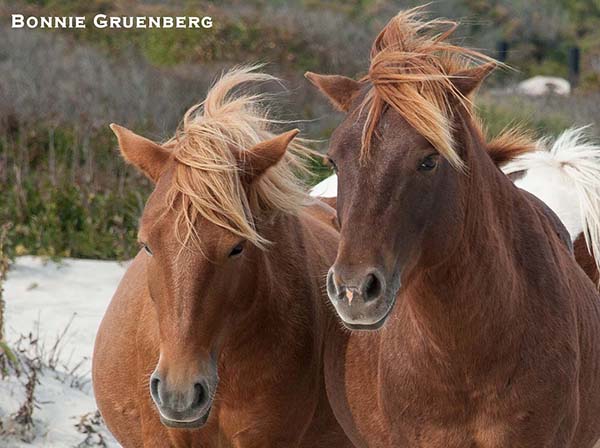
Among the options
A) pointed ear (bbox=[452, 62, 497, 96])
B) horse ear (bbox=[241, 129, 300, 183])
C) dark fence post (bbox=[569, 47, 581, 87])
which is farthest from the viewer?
dark fence post (bbox=[569, 47, 581, 87])

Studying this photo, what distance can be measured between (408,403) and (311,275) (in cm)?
78

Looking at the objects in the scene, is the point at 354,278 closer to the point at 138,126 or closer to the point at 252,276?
the point at 252,276

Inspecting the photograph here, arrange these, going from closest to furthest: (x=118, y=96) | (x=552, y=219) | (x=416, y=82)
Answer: (x=416, y=82) < (x=552, y=219) < (x=118, y=96)

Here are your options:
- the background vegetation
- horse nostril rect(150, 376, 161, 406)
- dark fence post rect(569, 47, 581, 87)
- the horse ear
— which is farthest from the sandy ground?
dark fence post rect(569, 47, 581, 87)

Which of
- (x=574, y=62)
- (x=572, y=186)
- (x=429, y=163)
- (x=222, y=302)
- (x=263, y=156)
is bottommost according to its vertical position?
(x=574, y=62)

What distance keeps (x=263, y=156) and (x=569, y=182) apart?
8.03ft

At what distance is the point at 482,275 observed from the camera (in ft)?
12.4

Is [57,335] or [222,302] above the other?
[222,302]

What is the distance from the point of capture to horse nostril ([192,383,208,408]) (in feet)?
12.1

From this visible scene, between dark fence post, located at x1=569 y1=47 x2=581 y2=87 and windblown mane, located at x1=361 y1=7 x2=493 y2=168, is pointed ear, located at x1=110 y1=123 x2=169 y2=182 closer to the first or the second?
windblown mane, located at x1=361 y1=7 x2=493 y2=168

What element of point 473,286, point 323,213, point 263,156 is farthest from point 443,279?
point 323,213

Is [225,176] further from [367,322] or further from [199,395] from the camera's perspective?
[367,322]

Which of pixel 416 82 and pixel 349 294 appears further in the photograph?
pixel 416 82

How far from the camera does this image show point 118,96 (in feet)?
48.8
